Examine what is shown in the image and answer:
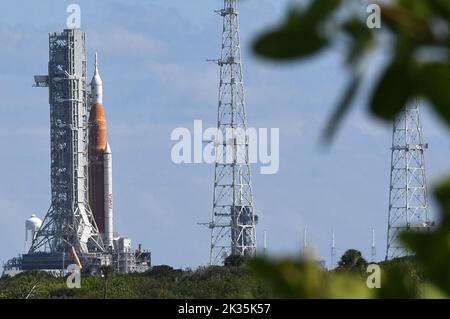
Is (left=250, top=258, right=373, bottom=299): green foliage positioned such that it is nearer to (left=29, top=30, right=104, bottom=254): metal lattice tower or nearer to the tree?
the tree

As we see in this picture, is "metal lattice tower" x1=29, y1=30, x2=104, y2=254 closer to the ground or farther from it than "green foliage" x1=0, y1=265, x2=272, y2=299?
farther from it

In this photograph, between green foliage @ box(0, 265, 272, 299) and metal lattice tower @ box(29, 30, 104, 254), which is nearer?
green foliage @ box(0, 265, 272, 299)

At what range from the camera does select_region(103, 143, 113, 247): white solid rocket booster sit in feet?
358

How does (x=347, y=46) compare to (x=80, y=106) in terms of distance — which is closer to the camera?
(x=347, y=46)

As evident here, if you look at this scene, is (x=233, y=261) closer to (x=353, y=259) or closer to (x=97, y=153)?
(x=353, y=259)

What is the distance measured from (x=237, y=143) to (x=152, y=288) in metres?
13.6

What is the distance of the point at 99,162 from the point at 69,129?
380 cm

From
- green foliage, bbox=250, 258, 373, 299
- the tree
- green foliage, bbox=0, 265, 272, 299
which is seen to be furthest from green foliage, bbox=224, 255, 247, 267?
green foliage, bbox=250, 258, 373, 299

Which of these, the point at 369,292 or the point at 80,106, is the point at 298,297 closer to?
the point at 369,292

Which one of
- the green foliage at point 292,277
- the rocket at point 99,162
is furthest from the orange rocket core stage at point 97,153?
the green foliage at point 292,277

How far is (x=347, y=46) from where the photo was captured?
1796 millimetres

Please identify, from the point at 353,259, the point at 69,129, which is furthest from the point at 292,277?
the point at 69,129
